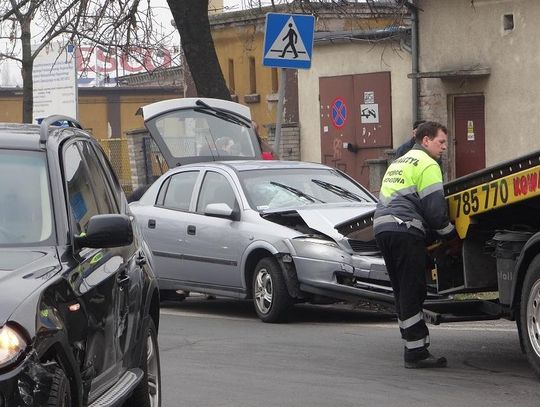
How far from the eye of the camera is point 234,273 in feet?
44.9

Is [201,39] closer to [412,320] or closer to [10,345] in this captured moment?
[412,320]

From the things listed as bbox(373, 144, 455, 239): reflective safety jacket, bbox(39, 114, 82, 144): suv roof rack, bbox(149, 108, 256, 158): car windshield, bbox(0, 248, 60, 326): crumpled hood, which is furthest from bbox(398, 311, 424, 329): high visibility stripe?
bbox(149, 108, 256, 158): car windshield

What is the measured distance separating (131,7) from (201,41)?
1992mm

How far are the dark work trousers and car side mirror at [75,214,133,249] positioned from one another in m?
4.08

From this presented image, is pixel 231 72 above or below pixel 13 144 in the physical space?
above

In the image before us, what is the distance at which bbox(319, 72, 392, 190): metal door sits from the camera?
29.0 m

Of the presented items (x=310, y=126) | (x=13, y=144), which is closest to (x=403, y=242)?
(x=13, y=144)

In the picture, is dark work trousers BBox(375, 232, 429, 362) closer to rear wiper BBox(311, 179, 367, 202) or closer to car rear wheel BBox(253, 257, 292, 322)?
car rear wheel BBox(253, 257, 292, 322)

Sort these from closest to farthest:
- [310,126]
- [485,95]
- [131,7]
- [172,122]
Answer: [172,122] < [131,7] < [485,95] < [310,126]

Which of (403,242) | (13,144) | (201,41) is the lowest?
(403,242)

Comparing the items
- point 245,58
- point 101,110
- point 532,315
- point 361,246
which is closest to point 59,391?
point 532,315

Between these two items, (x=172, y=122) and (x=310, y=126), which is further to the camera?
(x=310, y=126)

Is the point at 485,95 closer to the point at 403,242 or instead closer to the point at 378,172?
the point at 378,172

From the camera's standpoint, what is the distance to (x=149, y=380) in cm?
755
